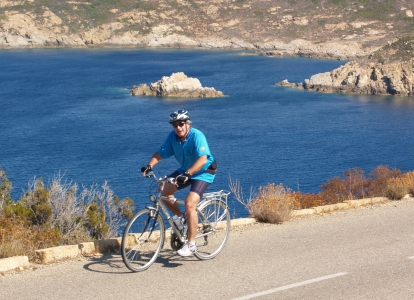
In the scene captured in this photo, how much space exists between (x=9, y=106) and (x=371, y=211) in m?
71.4

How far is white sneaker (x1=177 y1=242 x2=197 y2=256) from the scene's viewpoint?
6.68 metres

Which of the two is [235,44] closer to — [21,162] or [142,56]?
[142,56]

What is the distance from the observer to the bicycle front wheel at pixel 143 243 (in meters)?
6.43

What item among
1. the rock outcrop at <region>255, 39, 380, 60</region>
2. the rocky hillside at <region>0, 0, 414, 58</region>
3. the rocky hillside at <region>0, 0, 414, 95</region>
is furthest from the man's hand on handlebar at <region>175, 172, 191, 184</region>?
the rocky hillside at <region>0, 0, 414, 58</region>

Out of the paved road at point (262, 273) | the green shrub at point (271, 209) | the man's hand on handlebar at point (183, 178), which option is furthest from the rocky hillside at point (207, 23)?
the man's hand on handlebar at point (183, 178)

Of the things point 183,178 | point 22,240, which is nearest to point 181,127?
point 183,178

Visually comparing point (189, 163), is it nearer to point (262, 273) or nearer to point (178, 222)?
point (178, 222)

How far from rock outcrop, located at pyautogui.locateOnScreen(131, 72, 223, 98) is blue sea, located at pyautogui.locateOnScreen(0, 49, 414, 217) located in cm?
243

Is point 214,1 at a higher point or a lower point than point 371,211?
higher

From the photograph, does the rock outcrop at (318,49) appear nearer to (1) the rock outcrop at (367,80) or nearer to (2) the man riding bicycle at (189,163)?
(1) the rock outcrop at (367,80)

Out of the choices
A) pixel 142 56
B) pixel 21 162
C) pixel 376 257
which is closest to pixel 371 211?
pixel 376 257

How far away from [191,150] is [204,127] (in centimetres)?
5732

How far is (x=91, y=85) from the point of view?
95125mm

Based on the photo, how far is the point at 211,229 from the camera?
7.25 metres
